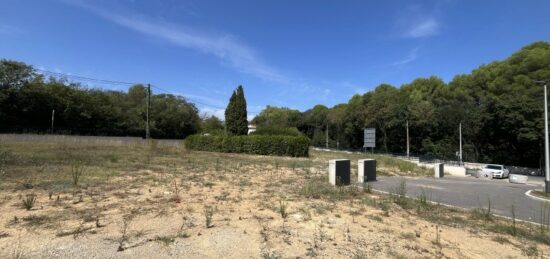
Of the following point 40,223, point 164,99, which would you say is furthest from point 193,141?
point 164,99

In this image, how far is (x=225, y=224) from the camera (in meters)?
6.55

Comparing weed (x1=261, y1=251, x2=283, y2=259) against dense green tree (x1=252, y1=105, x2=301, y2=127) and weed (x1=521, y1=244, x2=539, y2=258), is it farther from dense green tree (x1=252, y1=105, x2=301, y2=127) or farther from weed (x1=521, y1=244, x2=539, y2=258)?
dense green tree (x1=252, y1=105, x2=301, y2=127)

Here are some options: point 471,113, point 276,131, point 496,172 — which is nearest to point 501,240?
point 276,131

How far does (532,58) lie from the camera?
43594 mm

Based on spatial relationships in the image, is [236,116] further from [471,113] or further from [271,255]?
[471,113]

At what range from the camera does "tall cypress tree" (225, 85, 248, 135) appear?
119ft

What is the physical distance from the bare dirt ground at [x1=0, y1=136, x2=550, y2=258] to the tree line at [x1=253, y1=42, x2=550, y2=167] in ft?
133

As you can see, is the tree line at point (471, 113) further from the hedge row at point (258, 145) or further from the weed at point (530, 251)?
the weed at point (530, 251)

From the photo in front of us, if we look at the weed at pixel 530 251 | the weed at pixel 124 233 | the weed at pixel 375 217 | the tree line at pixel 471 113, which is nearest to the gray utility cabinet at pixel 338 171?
the weed at pixel 375 217

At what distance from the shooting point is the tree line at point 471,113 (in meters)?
42.5

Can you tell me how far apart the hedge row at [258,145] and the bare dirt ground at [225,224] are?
1823cm

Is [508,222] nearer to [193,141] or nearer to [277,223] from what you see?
[277,223]

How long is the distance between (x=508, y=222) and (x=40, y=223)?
9.64 meters

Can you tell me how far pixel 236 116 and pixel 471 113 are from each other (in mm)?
33499
